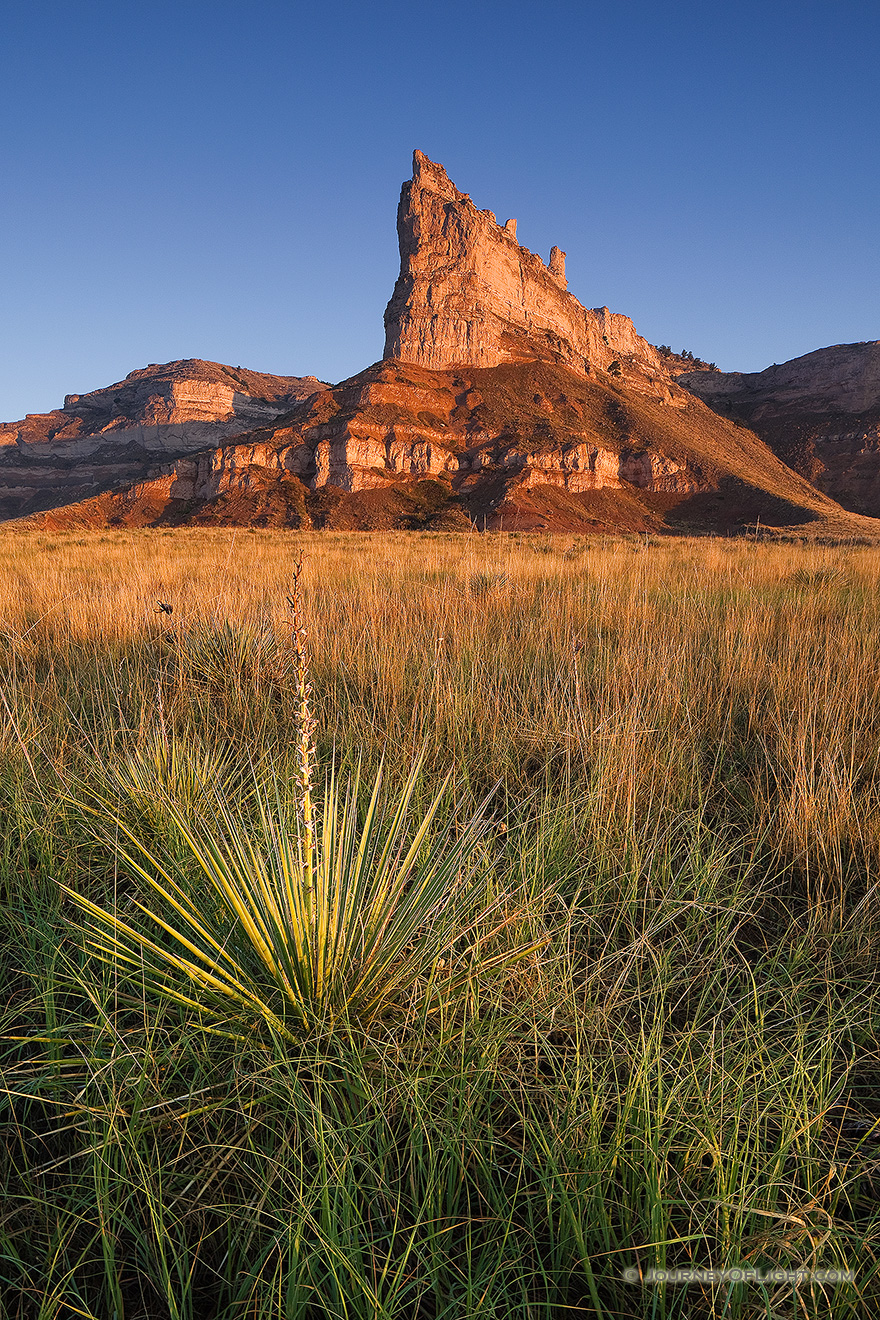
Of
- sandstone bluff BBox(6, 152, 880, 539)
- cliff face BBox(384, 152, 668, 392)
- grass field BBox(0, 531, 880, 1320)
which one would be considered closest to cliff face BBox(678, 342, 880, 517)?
sandstone bluff BBox(6, 152, 880, 539)

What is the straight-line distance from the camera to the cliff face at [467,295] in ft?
235

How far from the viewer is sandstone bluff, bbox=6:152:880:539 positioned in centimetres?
5612

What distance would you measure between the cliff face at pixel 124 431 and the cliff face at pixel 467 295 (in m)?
43.1

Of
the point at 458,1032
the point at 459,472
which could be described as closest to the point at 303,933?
the point at 458,1032

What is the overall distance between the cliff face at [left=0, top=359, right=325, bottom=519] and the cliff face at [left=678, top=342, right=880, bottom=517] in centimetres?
8027

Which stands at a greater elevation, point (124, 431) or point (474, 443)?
point (124, 431)

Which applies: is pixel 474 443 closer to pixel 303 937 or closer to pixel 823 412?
pixel 823 412

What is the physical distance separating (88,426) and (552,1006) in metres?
136

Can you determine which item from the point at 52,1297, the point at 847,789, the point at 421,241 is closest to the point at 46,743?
the point at 52,1297

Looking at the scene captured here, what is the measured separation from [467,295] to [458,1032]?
86415 mm

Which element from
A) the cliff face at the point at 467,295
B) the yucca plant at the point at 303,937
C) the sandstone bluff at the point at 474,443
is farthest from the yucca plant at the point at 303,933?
the cliff face at the point at 467,295

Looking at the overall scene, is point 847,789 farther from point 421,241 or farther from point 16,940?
point 421,241

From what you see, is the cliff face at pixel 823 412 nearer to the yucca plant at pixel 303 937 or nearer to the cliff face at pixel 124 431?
the cliff face at pixel 124 431

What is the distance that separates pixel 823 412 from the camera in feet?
261
